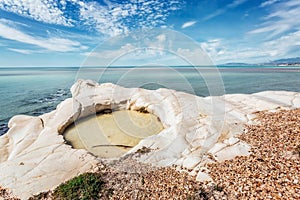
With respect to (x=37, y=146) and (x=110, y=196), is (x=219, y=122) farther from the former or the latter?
(x=37, y=146)

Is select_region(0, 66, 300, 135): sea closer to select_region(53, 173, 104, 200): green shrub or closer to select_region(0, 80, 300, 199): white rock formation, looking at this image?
select_region(0, 80, 300, 199): white rock formation

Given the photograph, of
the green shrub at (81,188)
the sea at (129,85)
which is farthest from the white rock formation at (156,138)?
the sea at (129,85)

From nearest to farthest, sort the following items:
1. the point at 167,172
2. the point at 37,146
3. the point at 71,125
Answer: the point at 167,172 → the point at 37,146 → the point at 71,125

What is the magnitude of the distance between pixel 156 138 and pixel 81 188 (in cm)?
382

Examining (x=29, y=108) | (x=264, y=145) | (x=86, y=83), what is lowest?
(x=29, y=108)

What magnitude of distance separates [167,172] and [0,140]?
32.9 ft

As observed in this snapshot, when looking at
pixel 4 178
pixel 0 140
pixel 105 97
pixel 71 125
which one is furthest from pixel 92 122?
pixel 4 178

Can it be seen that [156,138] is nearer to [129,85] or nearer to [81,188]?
[81,188]

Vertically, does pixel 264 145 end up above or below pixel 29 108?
above

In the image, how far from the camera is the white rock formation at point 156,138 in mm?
6324

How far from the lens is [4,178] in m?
6.41

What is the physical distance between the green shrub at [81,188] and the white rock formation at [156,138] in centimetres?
52

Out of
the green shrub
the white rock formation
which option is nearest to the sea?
the white rock formation

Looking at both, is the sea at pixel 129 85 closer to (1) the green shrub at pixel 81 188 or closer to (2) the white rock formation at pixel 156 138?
(2) the white rock formation at pixel 156 138
